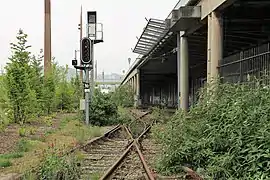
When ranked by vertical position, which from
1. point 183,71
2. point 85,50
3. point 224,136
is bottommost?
point 224,136

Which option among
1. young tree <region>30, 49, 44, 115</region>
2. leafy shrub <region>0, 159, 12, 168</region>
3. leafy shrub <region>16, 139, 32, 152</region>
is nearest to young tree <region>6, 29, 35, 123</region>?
young tree <region>30, 49, 44, 115</region>

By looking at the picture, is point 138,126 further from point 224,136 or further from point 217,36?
point 224,136

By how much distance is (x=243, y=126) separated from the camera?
7941 mm

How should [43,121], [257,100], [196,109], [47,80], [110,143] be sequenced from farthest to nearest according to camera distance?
[47,80] → [43,121] → [110,143] → [196,109] → [257,100]

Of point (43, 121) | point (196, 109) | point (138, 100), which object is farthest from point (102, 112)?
point (138, 100)

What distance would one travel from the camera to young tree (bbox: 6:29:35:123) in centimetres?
2114

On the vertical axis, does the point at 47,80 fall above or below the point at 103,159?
above

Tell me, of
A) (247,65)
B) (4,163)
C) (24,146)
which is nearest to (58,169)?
(4,163)

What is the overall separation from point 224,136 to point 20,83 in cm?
1443

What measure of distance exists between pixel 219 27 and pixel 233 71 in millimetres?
2770

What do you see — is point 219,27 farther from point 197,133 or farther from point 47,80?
point 47,80

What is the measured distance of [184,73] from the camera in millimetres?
27234

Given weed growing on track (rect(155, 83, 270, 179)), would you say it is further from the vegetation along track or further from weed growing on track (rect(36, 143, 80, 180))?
the vegetation along track

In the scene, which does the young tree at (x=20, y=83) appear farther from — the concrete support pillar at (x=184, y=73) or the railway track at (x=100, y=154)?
the concrete support pillar at (x=184, y=73)
